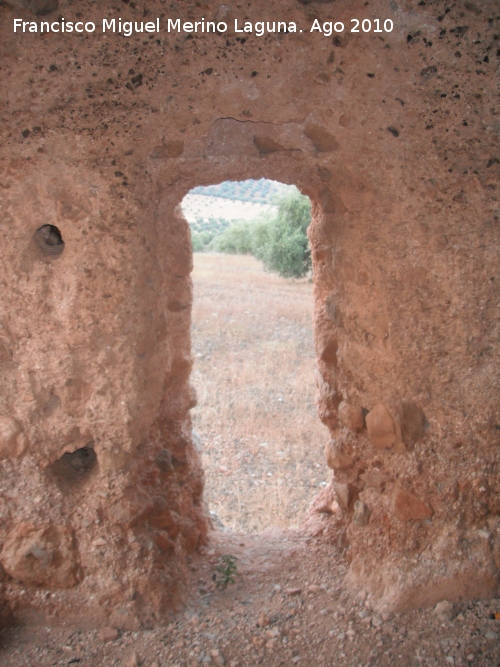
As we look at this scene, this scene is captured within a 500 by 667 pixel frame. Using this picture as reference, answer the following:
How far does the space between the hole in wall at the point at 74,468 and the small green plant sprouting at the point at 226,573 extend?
0.85 m

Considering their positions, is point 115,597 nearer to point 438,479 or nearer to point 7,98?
point 438,479

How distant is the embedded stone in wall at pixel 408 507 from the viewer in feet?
8.07

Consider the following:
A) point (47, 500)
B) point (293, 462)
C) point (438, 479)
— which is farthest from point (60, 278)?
point (293, 462)

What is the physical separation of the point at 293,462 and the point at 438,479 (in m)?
3.05

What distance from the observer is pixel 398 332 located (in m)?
2.46

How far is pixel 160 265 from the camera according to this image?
2592mm

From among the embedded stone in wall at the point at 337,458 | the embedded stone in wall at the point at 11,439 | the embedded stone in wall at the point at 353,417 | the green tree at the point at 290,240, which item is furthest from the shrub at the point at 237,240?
the embedded stone in wall at the point at 11,439

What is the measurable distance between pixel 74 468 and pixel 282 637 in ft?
3.73

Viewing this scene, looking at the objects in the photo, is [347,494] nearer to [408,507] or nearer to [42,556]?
[408,507]

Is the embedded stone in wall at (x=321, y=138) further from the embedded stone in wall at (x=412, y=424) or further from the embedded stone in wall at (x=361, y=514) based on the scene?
the embedded stone in wall at (x=361, y=514)

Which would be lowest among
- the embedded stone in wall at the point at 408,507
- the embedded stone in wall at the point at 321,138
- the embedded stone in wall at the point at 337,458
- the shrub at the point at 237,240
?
the embedded stone in wall at the point at 408,507

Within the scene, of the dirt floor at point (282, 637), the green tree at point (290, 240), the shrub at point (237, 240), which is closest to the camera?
the dirt floor at point (282, 637)

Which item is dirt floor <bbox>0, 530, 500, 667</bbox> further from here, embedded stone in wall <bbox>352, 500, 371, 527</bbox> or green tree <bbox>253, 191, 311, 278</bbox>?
green tree <bbox>253, 191, 311, 278</bbox>

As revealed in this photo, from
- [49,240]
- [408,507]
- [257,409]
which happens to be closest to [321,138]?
[49,240]
